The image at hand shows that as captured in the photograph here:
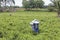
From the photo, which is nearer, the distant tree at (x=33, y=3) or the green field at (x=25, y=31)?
the green field at (x=25, y=31)

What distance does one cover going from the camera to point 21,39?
5484 millimetres

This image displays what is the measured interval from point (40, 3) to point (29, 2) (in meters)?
2.90

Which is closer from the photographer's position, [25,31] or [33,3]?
[25,31]

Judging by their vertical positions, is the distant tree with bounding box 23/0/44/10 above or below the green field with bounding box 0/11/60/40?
below

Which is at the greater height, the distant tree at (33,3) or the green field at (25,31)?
the green field at (25,31)

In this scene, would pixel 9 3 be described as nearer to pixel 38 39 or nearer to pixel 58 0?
pixel 58 0

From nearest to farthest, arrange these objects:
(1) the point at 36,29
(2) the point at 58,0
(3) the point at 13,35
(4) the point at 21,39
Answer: (4) the point at 21,39 → (3) the point at 13,35 → (1) the point at 36,29 → (2) the point at 58,0

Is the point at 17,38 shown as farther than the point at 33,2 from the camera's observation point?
No

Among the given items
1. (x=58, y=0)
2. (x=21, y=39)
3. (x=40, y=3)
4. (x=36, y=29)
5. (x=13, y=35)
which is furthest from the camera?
(x=40, y=3)

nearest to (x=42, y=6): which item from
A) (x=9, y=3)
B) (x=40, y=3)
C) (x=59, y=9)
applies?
(x=40, y=3)

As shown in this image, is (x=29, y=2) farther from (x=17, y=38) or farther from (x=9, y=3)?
(x=17, y=38)

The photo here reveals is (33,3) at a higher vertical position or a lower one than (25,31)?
lower

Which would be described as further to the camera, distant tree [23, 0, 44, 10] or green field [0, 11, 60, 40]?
distant tree [23, 0, 44, 10]

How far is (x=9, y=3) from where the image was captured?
61500mm
